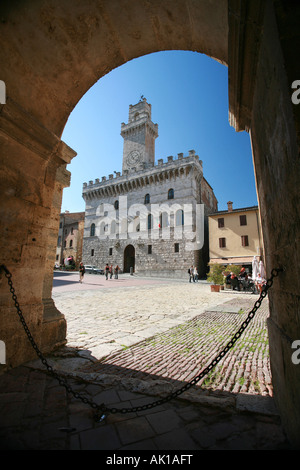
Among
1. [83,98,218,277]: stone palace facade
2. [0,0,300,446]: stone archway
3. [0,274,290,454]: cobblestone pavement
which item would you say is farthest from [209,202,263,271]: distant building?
[0,0,300,446]: stone archway

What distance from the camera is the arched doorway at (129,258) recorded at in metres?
30.8

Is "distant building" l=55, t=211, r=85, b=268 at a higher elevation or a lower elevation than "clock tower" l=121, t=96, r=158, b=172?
lower

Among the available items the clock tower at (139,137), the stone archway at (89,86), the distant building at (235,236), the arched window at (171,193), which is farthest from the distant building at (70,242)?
the stone archway at (89,86)

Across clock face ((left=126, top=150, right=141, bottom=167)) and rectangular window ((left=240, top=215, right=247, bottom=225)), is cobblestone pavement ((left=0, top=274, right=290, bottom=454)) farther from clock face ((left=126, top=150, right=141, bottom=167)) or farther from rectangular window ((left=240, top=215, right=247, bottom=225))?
clock face ((left=126, top=150, right=141, bottom=167))

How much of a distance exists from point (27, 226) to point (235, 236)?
23.8 meters

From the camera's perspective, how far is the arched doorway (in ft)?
101

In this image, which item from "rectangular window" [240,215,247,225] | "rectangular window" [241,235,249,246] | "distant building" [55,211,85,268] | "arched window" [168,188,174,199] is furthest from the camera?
"distant building" [55,211,85,268]

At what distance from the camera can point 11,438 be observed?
4.97ft

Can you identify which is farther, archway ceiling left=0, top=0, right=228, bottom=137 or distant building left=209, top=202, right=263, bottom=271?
distant building left=209, top=202, right=263, bottom=271

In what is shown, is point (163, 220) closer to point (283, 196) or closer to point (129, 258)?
point (129, 258)

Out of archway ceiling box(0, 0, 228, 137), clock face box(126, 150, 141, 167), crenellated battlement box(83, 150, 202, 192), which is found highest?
clock face box(126, 150, 141, 167)

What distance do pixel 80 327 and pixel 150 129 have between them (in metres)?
34.7

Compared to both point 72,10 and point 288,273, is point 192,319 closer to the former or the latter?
point 288,273

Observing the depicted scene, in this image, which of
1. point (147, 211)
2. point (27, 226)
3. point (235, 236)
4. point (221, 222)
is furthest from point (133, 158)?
point (27, 226)
